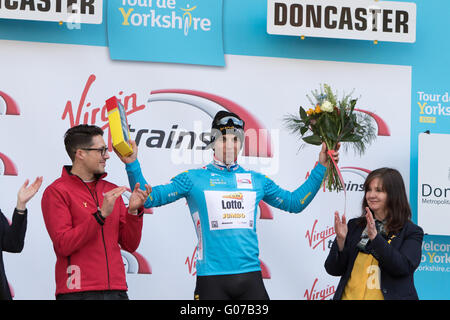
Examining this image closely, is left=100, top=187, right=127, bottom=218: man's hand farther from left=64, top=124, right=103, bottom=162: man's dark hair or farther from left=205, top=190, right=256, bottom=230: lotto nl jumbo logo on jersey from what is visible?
left=205, top=190, right=256, bottom=230: lotto nl jumbo logo on jersey

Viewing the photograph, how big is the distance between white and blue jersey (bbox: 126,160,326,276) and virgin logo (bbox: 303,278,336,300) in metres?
1.36

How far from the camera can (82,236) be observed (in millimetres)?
3322

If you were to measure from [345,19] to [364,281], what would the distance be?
217 centimetres

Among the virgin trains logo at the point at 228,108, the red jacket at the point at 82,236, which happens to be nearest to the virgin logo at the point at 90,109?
the virgin trains logo at the point at 228,108

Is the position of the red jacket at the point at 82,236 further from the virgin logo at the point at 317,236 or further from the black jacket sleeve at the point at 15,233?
the virgin logo at the point at 317,236

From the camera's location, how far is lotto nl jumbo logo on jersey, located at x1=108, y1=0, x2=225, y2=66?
15.4 ft

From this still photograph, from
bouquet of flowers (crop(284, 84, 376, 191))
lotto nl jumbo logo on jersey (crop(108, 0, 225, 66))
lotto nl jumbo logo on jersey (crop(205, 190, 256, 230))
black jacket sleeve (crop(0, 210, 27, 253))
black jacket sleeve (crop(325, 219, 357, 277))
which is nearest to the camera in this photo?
black jacket sleeve (crop(0, 210, 27, 253))

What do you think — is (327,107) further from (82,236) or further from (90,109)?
(90,109)

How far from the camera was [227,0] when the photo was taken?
4887 mm

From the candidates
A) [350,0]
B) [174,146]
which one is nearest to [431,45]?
[350,0]

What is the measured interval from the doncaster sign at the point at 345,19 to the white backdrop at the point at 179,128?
0.84ft

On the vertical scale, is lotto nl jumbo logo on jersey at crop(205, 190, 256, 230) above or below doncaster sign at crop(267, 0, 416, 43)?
below

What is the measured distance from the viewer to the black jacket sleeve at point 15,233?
11.3ft

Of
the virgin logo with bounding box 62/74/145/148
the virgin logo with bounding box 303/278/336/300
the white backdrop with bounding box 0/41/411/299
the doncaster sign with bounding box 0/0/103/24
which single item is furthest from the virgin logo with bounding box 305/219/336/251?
the doncaster sign with bounding box 0/0/103/24
